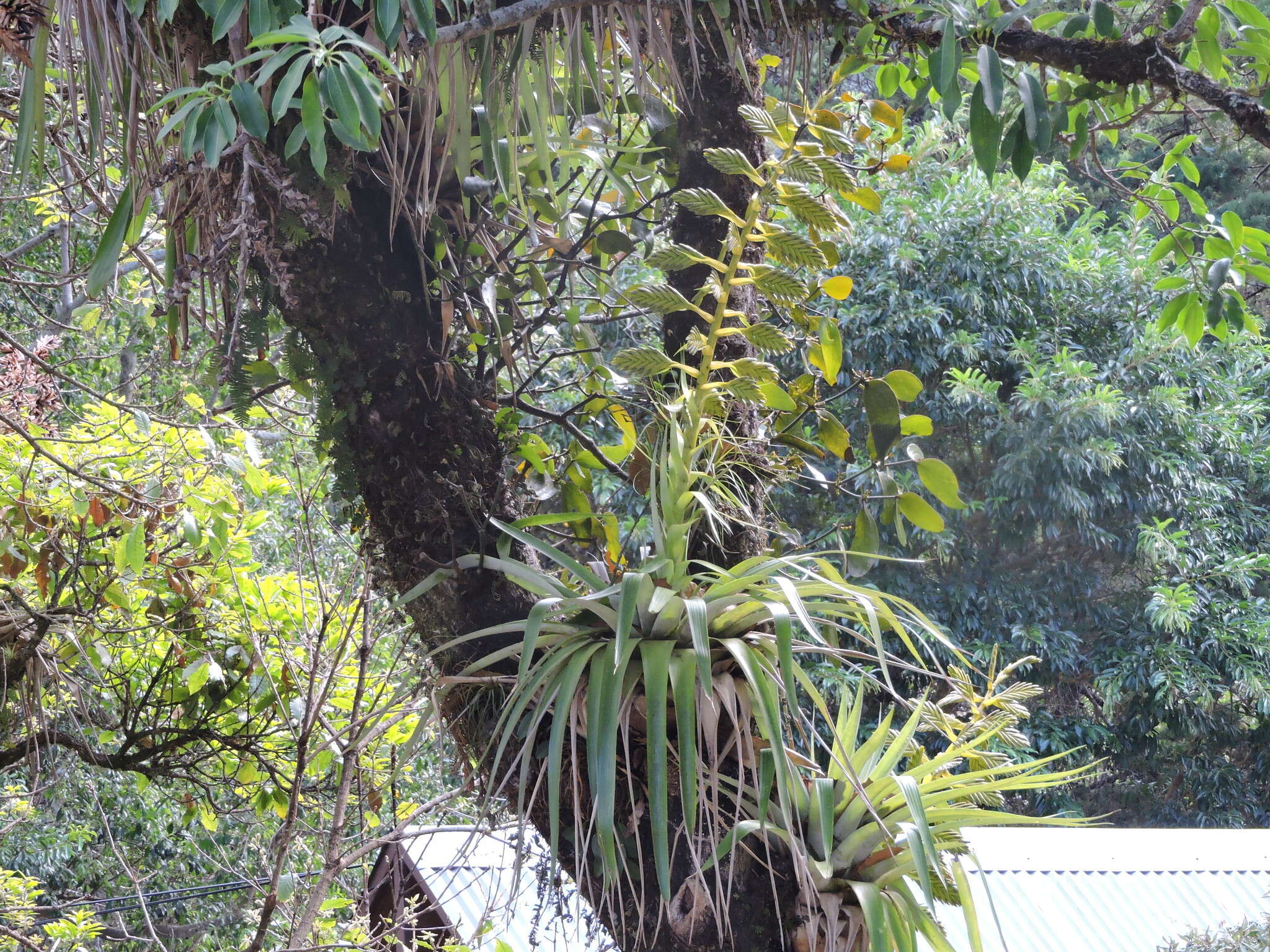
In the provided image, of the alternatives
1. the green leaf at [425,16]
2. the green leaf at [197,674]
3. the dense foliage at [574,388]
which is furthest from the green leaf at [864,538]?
the green leaf at [197,674]

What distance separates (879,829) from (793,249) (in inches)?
22.9

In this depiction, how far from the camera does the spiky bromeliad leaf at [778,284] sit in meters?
1.07

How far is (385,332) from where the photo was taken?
3.55ft

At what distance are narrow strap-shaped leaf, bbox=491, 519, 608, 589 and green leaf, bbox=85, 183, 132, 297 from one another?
443 mm

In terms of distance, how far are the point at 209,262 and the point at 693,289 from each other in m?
0.53

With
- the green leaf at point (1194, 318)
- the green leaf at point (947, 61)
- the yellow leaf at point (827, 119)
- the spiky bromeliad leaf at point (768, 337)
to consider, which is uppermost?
the green leaf at point (947, 61)

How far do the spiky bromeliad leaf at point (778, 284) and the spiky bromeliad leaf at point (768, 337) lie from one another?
0.03m

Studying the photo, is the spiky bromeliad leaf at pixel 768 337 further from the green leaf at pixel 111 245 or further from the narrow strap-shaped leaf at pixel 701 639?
the green leaf at pixel 111 245

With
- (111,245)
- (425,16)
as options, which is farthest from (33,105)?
(425,16)

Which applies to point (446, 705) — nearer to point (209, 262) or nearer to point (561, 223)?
point (209, 262)

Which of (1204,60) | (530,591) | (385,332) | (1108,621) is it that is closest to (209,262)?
(385,332)

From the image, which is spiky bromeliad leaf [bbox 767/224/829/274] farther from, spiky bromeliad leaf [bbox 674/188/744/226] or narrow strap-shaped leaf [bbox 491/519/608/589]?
narrow strap-shaped leaf [bbox 491/519/608/589]

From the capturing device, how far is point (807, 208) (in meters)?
1.08

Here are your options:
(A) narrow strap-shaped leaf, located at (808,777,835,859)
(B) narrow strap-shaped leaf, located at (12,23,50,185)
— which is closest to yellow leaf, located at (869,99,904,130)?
(A) narrow strap-shaped leaf, located at (808,777,835,859)
